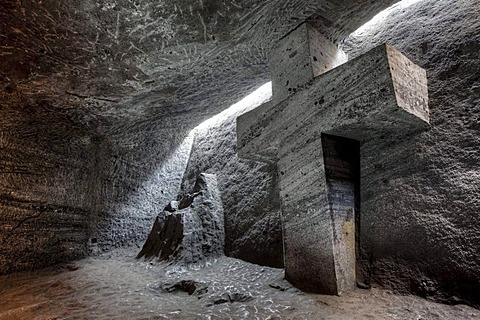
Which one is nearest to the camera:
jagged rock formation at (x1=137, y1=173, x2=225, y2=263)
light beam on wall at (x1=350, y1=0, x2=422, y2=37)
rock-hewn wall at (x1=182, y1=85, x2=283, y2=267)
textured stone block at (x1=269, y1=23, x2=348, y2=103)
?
textured stone block at (x1=269, y1=23, x2=348, y2=103)

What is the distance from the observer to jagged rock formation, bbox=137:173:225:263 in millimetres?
3076

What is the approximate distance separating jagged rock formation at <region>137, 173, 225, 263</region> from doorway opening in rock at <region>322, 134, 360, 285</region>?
66.0 inches

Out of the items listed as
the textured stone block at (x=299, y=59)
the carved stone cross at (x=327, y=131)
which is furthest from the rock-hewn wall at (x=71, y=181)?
the carved stone cross at (x=327, y=131)

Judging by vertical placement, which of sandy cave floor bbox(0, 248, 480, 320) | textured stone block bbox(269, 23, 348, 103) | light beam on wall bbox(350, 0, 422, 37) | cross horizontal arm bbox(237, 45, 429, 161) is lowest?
sandy cave floor bbox(0, 248, 480, 320)

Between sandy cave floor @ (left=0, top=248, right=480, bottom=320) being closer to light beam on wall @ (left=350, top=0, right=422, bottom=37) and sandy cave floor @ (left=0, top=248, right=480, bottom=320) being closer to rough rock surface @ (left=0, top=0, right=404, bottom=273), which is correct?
rough rock surface @ (left=0, top=0, right=404, bottom=273)

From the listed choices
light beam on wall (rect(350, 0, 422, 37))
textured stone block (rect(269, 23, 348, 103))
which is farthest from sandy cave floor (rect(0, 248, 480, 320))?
light beam on wall (rect(350, 0, 422, 37))

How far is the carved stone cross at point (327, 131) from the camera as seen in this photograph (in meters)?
1.72

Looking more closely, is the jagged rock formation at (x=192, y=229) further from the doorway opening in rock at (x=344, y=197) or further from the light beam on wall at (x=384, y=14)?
the light beam on wall at (x=384, y=14)

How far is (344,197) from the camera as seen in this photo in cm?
194

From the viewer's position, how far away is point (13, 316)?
1.72m

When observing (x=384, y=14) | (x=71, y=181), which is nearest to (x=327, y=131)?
(x=384, y=14)

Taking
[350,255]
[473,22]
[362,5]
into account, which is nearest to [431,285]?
[350,255]

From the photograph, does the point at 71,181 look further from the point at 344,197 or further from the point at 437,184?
the point at 437,184

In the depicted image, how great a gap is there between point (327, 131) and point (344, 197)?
488mm
